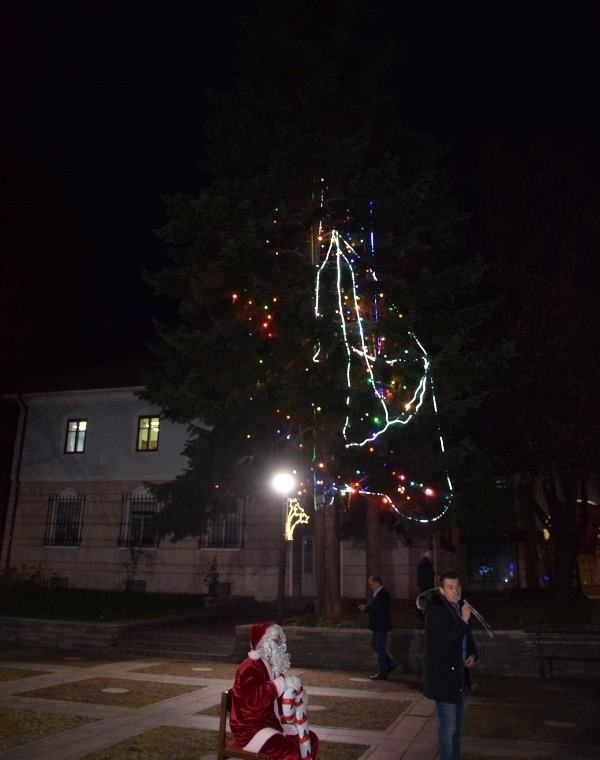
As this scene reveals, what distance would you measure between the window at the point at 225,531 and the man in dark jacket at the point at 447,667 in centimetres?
1836

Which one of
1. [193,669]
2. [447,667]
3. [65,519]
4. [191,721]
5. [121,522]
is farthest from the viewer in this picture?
[65,519]

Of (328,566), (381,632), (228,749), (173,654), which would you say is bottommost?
(173,654)

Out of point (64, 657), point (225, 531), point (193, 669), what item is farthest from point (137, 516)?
point (193, 669)

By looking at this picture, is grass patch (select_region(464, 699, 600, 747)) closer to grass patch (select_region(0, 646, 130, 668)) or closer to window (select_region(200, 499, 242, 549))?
grass patch (select_region(0, 646, 130, 668))

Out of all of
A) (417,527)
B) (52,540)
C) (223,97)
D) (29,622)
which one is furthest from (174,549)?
(223,97)

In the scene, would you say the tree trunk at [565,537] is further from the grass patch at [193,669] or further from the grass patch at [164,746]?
the grass patch at [164,746]

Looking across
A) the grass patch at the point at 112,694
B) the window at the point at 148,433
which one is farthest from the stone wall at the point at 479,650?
the window at the point at 148,433

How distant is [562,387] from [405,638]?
908 cm

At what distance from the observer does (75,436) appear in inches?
1094

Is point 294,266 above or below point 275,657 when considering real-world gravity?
above

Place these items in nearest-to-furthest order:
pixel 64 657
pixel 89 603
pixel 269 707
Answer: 1. pixel 269 707
2. pixel 64 657
3. pixel 89 603

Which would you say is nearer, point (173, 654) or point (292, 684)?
point (292, 684)

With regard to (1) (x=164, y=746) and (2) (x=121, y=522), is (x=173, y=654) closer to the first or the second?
(1) (x=164, y=746)

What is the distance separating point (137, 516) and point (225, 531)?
12.9 ft
